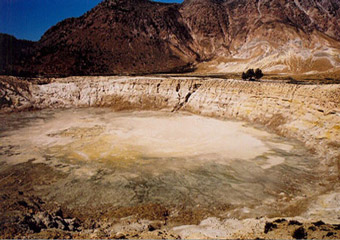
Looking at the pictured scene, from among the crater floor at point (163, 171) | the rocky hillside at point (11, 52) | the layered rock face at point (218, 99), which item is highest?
the rocky hillside at point (11, 52)

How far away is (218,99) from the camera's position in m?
25.9

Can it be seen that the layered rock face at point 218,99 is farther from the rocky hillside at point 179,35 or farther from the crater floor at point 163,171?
the rocky hillside at point 179,35

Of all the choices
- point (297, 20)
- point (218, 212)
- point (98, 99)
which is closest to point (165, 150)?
point (218, 212)

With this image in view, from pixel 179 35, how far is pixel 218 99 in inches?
2628

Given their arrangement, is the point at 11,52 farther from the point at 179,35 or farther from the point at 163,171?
the point at 163,171

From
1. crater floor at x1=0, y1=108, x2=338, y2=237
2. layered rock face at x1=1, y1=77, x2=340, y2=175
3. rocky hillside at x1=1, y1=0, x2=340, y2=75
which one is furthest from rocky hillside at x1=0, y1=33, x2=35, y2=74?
crater floor at x1=0, y1=108, x2=338, y2=237

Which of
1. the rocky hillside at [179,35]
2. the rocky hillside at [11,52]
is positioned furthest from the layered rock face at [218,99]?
the rocky hillside at [179,35]

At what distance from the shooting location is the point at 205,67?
6331cm

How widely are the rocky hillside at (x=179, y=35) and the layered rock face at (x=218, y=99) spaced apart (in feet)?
89.5

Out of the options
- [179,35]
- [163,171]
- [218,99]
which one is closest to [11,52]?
[179,35]

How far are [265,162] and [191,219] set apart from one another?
22.2 feet

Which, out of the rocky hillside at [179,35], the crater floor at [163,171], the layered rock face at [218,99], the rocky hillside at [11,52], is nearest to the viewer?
the crater floor at [163,171]

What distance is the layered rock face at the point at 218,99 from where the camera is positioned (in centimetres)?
1582

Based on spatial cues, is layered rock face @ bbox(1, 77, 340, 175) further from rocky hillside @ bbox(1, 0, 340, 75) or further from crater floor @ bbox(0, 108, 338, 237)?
rocky hillside @ bbox(1, 0, 340, 75)
